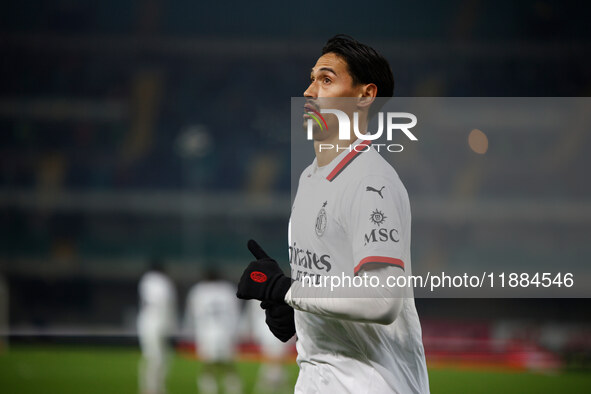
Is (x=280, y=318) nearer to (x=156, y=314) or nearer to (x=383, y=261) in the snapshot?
(x=383, y=261)

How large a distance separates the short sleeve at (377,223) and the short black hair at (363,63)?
396 mm

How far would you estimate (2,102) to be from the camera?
83.7 ft

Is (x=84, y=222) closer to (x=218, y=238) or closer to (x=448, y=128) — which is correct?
(x=218, y=238)

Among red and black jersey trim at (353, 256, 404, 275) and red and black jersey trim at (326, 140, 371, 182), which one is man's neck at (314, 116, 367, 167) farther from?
red and black jersey trim at (353, 256, 404, 275)

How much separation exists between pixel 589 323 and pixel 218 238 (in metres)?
11.3

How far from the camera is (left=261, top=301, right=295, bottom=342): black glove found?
8.25ft

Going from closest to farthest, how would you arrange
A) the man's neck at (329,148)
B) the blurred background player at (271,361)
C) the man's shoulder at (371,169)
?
1. the man's shoulder at (371,169)
2. the man's neck at (329,148)
3. the blurred background player at (271,361)

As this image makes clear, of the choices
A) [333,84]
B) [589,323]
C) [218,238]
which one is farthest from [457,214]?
[333,84]

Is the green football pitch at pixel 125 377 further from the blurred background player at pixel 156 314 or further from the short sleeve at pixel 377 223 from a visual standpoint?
the short sleeve at pixel 377 223

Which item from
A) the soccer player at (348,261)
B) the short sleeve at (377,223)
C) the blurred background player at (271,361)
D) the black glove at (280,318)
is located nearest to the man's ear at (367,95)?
the soccer player at (348,261)

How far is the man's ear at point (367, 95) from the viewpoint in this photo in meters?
2.44

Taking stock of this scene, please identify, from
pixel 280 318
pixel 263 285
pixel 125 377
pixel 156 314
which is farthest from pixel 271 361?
pixel 263 285

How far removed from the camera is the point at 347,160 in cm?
239

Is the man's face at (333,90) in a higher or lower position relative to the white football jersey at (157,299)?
higher
